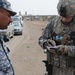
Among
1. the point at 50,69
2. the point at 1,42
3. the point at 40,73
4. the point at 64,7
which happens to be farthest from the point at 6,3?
the point at 40,73

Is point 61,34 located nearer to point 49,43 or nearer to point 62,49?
point 49,43

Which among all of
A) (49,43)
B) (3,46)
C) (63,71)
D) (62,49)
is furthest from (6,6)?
(63,71)

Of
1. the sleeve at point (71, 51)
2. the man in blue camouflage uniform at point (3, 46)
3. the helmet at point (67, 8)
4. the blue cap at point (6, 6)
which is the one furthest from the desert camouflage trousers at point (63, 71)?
the blue cap at point (6, 6)

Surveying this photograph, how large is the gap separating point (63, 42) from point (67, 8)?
41 cm

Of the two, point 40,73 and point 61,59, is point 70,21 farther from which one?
point 40,73

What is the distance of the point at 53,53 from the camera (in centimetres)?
377

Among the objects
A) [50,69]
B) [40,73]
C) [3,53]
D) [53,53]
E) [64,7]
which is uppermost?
[64,7]

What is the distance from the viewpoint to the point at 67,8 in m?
3.68

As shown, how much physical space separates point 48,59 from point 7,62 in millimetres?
1035

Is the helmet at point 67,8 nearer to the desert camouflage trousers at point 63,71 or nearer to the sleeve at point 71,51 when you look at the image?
the sleeve at point 71,51

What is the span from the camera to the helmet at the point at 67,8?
144 inches

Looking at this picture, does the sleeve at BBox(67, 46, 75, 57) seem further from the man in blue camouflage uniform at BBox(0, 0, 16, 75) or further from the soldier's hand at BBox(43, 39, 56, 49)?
the man in blue camouflage uniform at BBox(0, 0, 16, 75)

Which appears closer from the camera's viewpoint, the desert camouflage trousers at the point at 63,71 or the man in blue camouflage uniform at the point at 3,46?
the man in blue camouflage uniform at the point at 3,46

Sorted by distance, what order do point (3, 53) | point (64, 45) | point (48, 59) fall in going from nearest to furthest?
point (3, 53), point (64, 45), point (48, 59)
